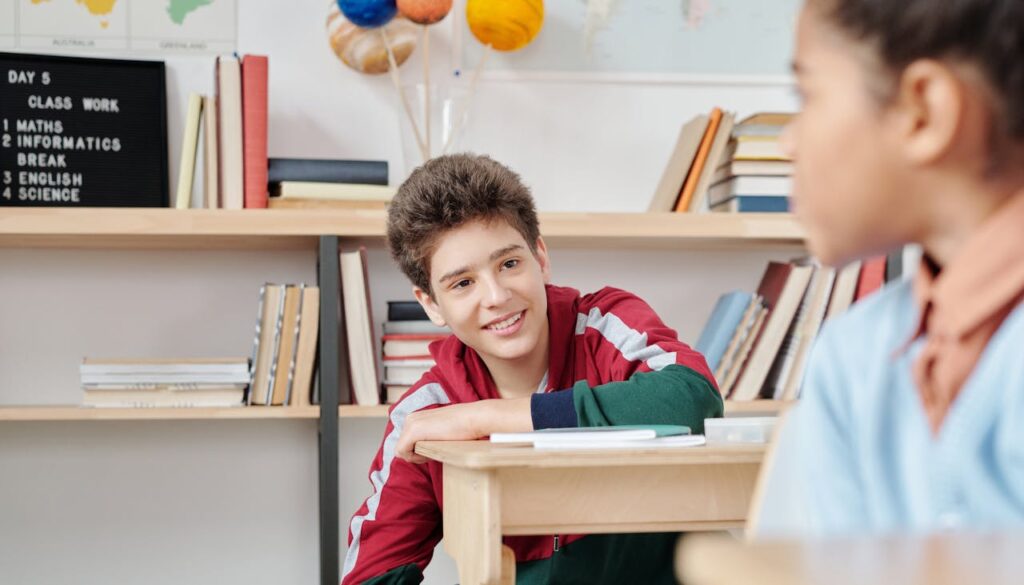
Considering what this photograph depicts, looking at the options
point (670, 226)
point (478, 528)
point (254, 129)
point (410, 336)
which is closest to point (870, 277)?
point (670, 226)

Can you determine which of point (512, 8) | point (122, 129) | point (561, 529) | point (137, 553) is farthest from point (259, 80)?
point (561, 529)

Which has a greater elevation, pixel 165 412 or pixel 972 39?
pixel 972 39

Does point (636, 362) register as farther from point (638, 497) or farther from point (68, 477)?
point (68, 477)

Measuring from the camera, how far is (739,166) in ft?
7.95

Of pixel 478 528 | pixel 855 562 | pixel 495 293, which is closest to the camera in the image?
pixel 855 562

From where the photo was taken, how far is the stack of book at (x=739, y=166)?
2422 mm

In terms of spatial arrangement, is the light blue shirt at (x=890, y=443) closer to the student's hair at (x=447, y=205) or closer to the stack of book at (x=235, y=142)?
the student's hair at (x=447, y=205)

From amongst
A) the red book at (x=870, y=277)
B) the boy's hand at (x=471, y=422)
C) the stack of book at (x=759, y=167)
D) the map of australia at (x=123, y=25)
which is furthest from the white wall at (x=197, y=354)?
the boy's hand at (x=471, y=422)

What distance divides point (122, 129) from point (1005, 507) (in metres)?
2.24

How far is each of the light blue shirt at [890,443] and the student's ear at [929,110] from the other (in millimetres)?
94

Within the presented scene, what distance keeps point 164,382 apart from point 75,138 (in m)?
0.58

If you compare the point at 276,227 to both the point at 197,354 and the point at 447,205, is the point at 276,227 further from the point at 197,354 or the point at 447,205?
the point at 447,205

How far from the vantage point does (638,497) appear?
1.12 metres

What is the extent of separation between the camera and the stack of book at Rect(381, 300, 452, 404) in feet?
7.72
